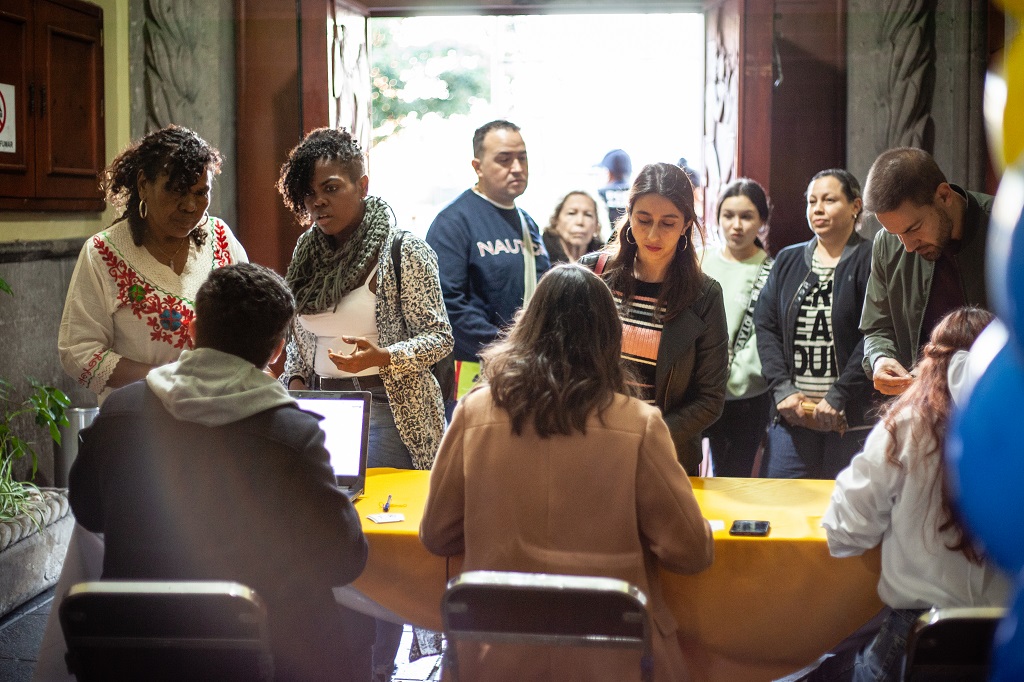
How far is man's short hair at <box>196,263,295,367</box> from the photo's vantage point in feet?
6.16

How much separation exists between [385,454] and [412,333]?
0.37 m

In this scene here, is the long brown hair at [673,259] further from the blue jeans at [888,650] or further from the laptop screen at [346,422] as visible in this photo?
the blue jeans at [888,650]

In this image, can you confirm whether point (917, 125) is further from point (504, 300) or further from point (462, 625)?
point (462, 625)

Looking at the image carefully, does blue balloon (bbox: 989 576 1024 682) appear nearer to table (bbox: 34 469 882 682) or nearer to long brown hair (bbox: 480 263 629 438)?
long brown hair (bbox: 480 263 629 438)

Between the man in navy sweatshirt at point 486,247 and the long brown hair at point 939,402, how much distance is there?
196 cm

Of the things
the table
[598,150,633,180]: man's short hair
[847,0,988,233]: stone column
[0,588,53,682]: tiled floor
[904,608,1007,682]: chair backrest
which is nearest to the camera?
[904,608,1007,682]: chair backrest

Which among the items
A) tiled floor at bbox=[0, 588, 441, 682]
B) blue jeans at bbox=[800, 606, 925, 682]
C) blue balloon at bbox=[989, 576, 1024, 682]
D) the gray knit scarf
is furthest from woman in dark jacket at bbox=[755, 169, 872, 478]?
blue balloon at bbox=[989, 576, 1024, 682]

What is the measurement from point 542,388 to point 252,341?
552 mm

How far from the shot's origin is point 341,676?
6.44ft

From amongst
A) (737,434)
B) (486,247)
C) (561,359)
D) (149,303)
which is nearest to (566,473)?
(561,359)

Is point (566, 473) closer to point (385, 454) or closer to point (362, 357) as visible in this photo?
point (362, 357)

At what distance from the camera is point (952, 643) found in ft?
5.37

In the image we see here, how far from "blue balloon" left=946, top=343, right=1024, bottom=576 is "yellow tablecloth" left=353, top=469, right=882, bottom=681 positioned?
1.24 metres

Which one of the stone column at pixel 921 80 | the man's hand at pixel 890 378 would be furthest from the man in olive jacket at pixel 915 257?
the stone column at pixel 921 80
